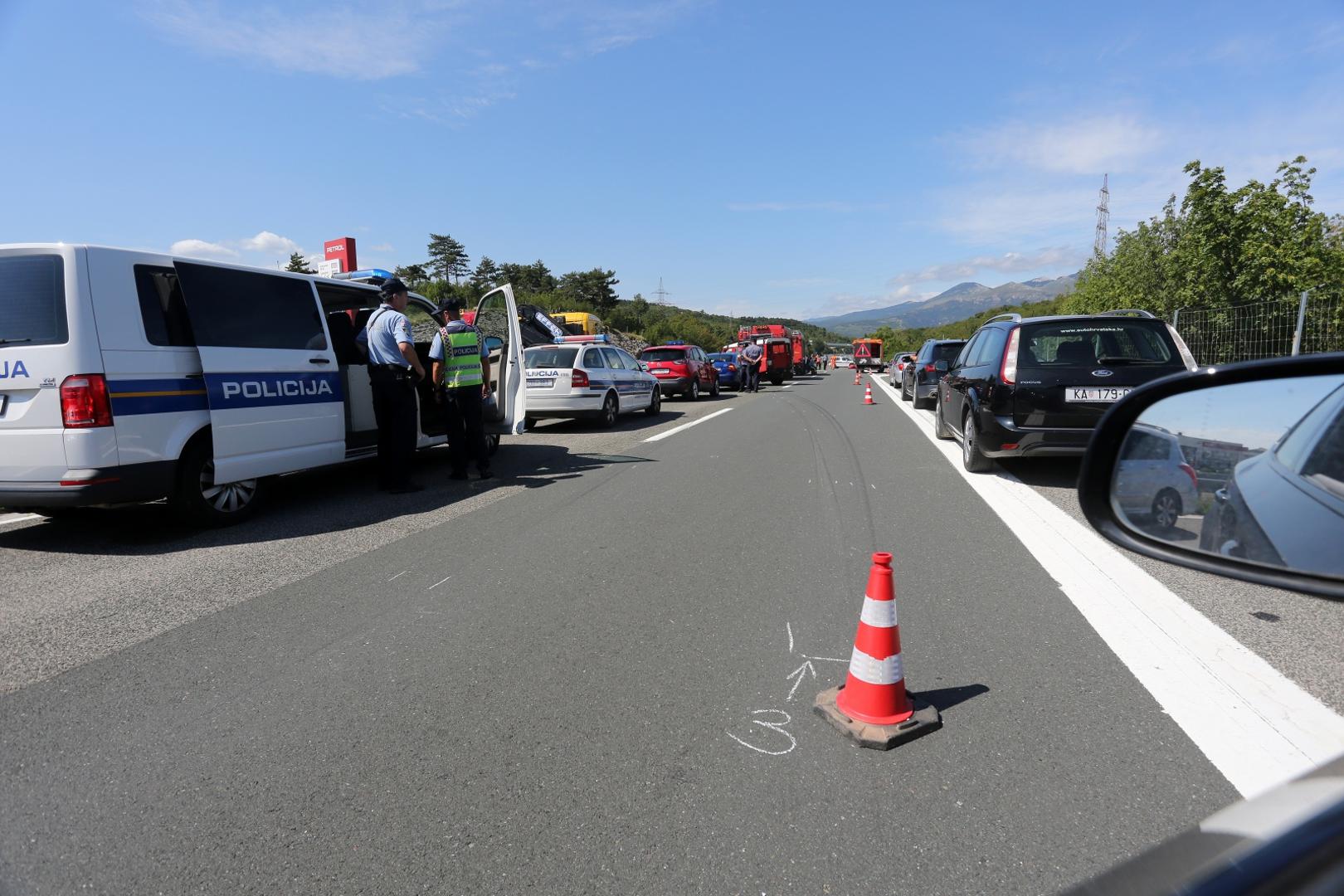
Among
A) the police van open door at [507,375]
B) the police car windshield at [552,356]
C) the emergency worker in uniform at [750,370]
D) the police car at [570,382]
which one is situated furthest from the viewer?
the emergency worker in uniform at [750,370]

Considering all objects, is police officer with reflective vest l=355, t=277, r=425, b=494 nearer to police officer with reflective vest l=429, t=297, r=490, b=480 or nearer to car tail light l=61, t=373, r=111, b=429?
police officer with reflective vest l=429, t=297, r=490, b=480

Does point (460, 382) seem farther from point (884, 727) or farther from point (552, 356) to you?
point (884, 727)

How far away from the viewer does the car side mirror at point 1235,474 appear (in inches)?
65.2

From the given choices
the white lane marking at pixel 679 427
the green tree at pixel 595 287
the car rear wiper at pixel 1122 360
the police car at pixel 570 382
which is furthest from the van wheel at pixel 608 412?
the green tree at pixel 595 287

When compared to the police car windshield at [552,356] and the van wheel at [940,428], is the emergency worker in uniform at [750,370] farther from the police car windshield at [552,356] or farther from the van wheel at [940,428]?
the van wheel at [940,428]

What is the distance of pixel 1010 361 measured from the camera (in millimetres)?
7629

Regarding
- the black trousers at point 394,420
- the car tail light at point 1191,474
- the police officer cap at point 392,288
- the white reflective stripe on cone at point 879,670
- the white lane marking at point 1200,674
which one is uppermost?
the police officer cap at point 392,288

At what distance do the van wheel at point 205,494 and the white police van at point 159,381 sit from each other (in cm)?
1

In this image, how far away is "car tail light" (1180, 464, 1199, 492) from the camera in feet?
6.64

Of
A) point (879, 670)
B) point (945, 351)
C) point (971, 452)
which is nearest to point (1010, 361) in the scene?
point (971, 452)

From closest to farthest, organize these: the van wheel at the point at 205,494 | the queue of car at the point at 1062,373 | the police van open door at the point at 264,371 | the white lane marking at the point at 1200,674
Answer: the white lane marking at the point at 1200,674, the van wheel at the point at 205,494, the police van open door at the point at 264,371, the queue of car at the point at 1062,373

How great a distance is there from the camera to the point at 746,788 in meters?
2.58

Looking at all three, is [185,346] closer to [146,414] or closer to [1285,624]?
[146,414]

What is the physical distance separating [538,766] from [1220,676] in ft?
9.36
